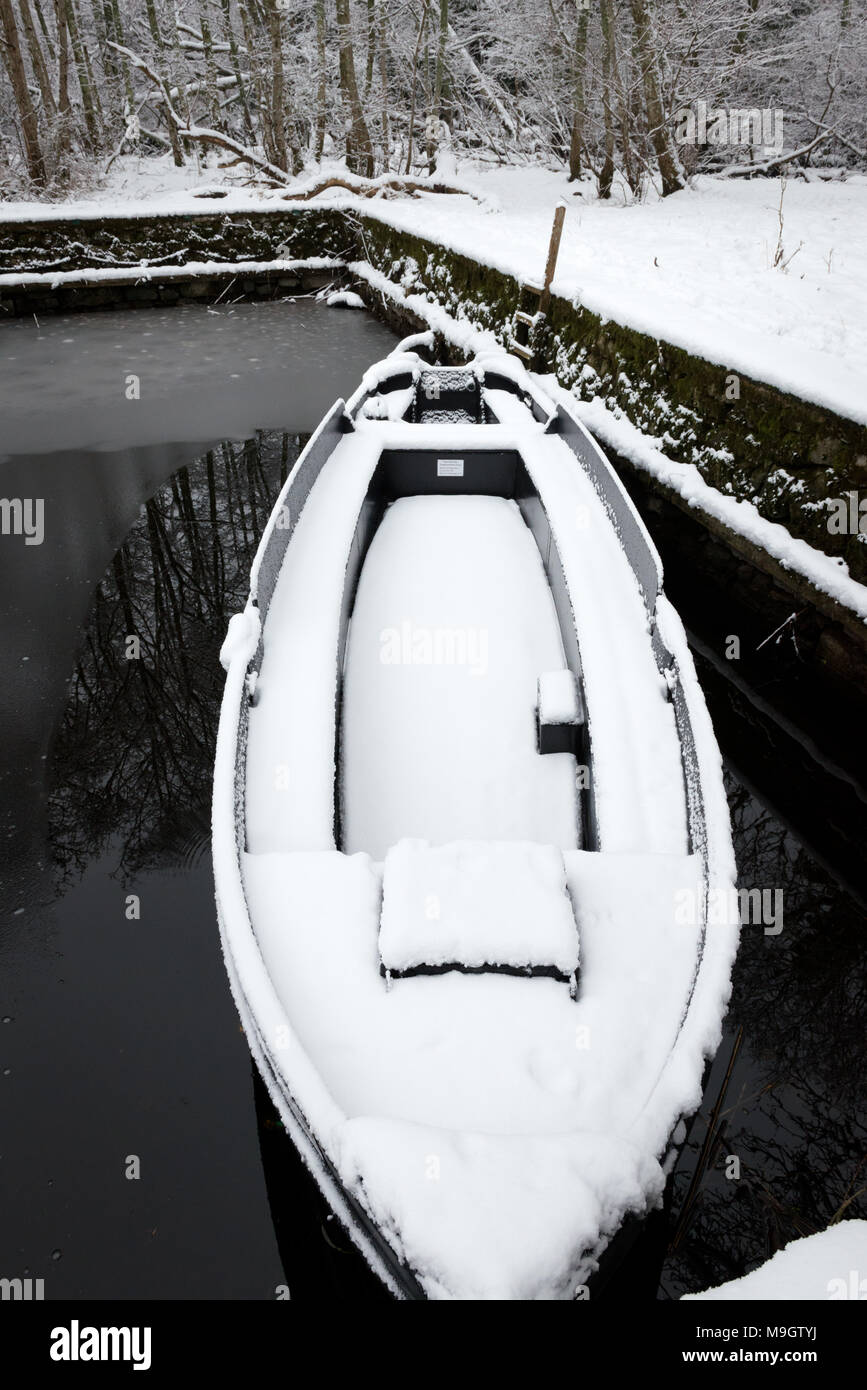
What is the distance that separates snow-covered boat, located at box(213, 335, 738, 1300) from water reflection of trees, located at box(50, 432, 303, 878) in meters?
1.32

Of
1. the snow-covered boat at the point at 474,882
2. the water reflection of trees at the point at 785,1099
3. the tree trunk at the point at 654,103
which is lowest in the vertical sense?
the water reflection of trees at the point at 785,1099

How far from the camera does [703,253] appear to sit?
993 cm

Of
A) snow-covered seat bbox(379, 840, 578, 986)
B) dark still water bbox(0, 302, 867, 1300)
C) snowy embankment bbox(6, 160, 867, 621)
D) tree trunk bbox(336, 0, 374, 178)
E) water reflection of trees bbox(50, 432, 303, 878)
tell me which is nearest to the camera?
snow-covered seat bbox(379, 840, 578, 986)

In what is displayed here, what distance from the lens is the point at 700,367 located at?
20.4 ft

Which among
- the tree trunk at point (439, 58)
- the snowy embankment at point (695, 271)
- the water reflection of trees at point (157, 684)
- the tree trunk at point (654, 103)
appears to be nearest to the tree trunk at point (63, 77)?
the snowy embankment at point (695, 271)

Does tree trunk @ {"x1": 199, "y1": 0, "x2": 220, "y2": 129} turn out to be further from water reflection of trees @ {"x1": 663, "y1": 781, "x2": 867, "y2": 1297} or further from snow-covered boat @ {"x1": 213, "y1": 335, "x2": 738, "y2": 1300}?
water reflection of trees @ {"x1": 663, "y1": 781, "x2": 867, "y2": 1297}

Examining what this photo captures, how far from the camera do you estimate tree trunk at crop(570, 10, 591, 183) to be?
1673 cm

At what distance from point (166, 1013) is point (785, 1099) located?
2.56 m

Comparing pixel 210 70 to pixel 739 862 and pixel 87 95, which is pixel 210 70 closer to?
pixel 87 95

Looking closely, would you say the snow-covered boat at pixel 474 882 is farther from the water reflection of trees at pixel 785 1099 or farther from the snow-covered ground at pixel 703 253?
the snow-covered ground at pixel 703 253

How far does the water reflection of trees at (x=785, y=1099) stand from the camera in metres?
2.76

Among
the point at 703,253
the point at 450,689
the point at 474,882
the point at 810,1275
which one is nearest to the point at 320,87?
the point at 703,253

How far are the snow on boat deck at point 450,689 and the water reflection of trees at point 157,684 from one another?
4.18 ft

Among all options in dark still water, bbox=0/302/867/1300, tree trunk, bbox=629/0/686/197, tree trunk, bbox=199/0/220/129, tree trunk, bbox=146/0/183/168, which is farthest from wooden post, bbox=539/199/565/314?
tree trunk, bbox=146/0/183/168
